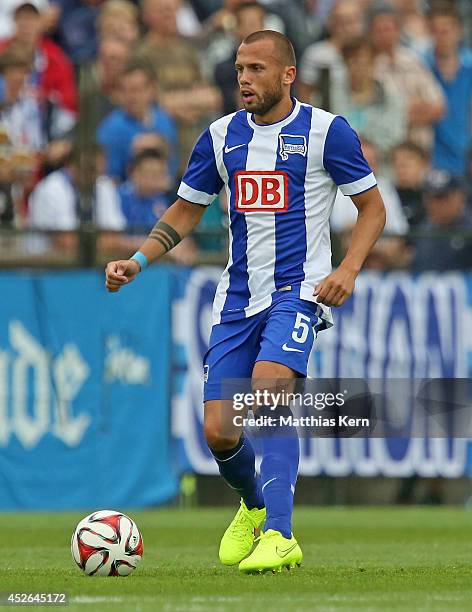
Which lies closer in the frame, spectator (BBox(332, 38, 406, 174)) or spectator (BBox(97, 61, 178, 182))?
spectator (BBox(97, 61, 178, 182))

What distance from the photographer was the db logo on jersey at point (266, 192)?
6.94 m

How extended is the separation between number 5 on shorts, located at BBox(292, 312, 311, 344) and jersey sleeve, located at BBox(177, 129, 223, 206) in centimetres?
96

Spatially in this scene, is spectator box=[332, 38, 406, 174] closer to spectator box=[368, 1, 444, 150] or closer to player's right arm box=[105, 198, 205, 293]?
spectator box=[368, 1, 444, 150]

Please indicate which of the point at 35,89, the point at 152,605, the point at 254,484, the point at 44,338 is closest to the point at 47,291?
the point at 44,338

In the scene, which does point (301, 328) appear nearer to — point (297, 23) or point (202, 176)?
point (202, 176)

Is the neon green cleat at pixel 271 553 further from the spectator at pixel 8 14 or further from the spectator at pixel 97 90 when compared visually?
the spectator at pixel 8 14

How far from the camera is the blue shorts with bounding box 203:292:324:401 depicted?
6625 mm

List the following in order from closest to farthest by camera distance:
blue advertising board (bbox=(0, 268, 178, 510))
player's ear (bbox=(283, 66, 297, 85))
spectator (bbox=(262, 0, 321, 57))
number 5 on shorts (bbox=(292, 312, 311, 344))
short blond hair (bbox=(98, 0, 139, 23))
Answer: number 5 on shorts (bbox=(292, 312, 311, 344))
player's ear (bbox=(283, 66, 297, 85))
blue advertising board (bbox=(0, 268, 178, 510))
short blond hair (bbox=(98, 0, 139, 23))
spectator (bbox=(262, 0, 321, 57))

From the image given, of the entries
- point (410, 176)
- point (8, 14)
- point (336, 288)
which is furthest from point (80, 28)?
point (336, 288)

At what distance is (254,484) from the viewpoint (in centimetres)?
722

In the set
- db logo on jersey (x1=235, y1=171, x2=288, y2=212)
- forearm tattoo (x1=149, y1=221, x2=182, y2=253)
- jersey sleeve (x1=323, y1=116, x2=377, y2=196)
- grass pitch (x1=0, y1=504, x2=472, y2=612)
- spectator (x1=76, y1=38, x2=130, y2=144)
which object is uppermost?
spectator (x1=76, y1=38, x2=130, y2=144)

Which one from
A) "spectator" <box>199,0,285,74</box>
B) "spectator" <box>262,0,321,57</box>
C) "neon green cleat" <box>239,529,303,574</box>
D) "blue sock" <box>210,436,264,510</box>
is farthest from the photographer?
"spectator" <box>262,0,321,57</box>

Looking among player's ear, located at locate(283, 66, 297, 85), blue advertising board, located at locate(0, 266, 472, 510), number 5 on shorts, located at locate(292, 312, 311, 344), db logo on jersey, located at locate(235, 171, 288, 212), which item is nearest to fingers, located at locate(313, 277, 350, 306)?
number 5 on shorts, located at locate(292, 312, 311, 344)

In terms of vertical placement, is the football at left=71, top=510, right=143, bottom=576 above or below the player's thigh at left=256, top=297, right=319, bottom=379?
below
